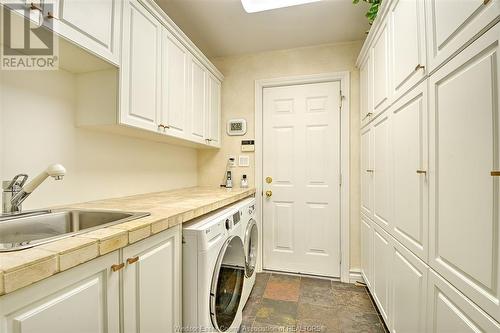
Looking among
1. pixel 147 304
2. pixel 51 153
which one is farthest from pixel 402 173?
pixel 51 153

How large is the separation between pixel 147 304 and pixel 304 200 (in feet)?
6.43

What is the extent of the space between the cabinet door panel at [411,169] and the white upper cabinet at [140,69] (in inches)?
62.6

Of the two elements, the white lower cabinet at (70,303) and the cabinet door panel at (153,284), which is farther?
the cabinet door panel at (153,284)

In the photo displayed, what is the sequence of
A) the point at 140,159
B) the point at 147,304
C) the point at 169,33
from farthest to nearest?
the point at 140,159
the point at 169,33
the point at 147,304

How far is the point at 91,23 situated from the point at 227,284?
168 cm

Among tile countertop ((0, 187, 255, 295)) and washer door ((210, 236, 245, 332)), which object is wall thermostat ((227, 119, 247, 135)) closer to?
washer door ((210, 236, 245, 332))

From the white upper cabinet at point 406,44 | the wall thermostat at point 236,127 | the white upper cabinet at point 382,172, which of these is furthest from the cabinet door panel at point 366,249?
the wall thermostat at point 236,127

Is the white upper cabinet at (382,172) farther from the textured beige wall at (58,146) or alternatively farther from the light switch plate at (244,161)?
the textured beige wall at (58,146)

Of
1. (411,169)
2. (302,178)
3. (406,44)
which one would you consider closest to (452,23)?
(406,44)

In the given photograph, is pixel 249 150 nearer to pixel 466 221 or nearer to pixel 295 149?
pixel 295 149

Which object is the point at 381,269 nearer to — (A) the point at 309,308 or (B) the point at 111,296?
(A) the point at 309,308

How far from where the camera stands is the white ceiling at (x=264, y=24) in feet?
6.52

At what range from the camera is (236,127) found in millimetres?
2795

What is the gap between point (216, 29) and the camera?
2.30 meters
